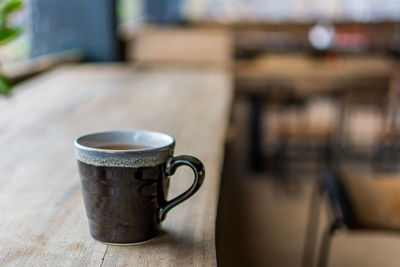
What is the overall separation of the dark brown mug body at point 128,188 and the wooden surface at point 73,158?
0.02m

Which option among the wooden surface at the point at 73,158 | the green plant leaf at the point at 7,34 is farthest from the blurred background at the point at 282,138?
the green plant leaf at the point at 7,34

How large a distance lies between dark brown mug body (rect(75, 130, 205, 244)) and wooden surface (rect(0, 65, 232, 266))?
2cm

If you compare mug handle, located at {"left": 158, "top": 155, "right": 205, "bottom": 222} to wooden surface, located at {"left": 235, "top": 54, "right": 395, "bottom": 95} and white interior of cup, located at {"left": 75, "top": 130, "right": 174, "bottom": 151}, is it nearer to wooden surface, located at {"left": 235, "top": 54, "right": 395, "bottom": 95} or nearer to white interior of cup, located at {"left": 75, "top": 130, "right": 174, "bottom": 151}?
white interior of cup, located at {"left": 75, "top": 130, "right": 174, "bottom": 151}

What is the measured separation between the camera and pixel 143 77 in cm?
218

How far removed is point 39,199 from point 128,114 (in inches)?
26.6

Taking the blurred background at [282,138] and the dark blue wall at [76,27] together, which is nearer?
the blurred background at [282,138]

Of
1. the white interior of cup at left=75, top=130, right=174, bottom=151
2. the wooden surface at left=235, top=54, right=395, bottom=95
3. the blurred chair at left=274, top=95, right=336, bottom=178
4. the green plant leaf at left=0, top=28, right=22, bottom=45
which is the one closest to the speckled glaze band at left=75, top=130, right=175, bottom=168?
the white interior of cup at left=75, top=130, right=174, bottom=151

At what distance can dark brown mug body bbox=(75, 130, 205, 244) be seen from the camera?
561 millimetres

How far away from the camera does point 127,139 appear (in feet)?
2.16

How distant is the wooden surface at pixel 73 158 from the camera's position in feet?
1.88

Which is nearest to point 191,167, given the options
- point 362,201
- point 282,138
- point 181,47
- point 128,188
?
point 128,188

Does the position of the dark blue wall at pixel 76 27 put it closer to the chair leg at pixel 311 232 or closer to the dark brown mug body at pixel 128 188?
the chair leg at pixel 311 232

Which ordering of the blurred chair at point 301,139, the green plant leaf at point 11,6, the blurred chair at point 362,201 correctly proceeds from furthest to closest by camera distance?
the blurred chair at point 301,139
the blurred chair at point 362,201
the green plant leaf at point 11,6

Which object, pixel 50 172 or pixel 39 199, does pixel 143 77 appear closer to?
pixel 50 172
